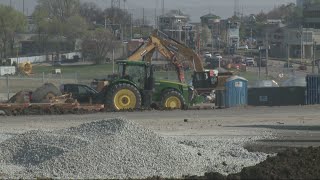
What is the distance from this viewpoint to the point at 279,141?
20781 mm

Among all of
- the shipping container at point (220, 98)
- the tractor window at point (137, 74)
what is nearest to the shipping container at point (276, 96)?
the shipping container at point (220, 98)

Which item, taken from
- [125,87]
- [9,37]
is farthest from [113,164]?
[9,37]

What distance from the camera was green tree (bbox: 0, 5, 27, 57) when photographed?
113 metres

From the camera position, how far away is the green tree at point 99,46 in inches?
3873

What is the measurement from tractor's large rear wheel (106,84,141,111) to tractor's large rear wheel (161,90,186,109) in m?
1.77

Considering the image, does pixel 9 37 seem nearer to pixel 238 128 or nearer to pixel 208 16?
pixel 208 16

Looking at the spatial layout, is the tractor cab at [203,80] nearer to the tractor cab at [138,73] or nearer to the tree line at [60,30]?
the tractor cab at [138,73]

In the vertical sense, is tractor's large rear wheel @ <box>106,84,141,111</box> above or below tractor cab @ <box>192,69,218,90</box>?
below

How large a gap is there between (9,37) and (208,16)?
7953 centimetres

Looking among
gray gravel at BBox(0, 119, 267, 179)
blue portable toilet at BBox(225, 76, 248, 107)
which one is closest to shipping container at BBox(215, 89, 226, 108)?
blue portable toilet at BBox(225, 76, 248, 107)

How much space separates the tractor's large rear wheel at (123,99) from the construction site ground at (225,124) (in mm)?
1446

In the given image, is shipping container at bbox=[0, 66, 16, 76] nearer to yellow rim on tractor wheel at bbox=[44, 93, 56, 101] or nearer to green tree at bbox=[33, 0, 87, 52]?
green tree at bbox=[33, 0, 87, 52]

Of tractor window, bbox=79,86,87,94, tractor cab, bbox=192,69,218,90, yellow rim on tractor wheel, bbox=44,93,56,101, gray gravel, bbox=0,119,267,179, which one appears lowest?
gray gravel, bbox=0,119,267,179

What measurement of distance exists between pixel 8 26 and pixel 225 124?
92956 mm
